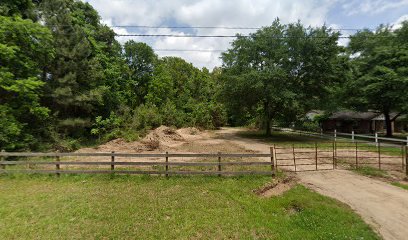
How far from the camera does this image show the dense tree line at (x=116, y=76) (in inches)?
555

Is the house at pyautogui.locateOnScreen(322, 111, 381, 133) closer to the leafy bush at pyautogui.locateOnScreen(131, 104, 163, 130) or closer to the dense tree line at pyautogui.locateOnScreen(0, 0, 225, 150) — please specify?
the dense tree line at pyautogui.locateOnScreen(0, 0, 225, 150)

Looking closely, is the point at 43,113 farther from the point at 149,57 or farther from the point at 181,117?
the point at 149,57

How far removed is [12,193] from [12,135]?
6.88 metres

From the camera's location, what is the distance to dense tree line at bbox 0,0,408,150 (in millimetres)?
14094

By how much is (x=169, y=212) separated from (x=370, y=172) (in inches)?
371

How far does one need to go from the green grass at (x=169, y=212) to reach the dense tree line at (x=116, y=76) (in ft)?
25.6

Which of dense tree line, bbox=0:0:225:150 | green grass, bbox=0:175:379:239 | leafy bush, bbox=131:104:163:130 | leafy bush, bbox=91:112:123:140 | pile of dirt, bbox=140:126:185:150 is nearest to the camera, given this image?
green grass, bbox=0:175:379:239

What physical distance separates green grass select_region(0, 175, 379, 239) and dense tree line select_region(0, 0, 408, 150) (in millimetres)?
7801

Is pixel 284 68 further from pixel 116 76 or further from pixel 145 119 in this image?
pixel 116 76

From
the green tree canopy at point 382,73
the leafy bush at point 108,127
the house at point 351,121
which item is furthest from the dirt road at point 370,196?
the house at point 351,121

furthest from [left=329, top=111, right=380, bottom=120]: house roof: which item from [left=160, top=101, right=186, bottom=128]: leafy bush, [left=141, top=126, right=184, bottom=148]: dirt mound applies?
[left=141, top=126, right=184, bottom=148]: dirt mound

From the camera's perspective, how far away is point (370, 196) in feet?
25.4

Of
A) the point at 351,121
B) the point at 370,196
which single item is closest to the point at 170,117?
the point at 370,196

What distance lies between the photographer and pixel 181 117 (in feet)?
113
